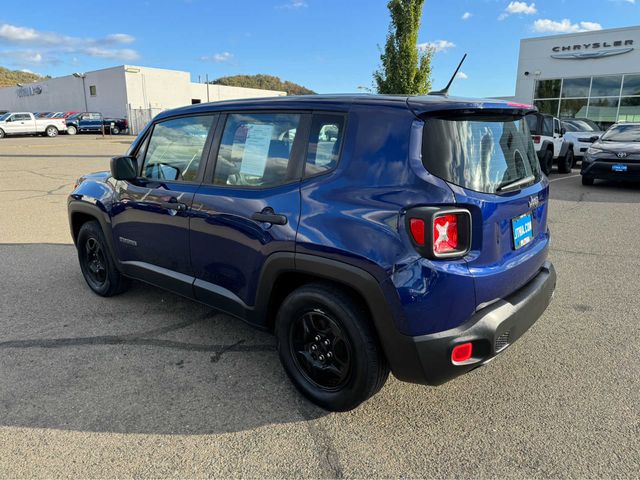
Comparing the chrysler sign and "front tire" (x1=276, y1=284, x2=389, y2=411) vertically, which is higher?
the chrysler sign

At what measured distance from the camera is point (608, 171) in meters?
10.6

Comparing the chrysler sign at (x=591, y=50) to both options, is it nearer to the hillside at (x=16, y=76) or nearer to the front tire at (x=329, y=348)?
the front tire at (x=329, y=348)

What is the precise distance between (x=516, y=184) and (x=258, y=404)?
6.40ft

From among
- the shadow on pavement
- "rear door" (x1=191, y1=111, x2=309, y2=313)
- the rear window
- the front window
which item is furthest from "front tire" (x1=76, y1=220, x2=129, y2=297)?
the front window

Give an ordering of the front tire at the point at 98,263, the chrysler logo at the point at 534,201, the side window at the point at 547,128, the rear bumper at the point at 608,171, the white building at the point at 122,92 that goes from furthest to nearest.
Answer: the white building at the point at 122,92 → the side window at the point at 547,128 → the rear bumper at the point at 608,171 → the front tire at the point at 98,263 → the chrysler logo at the point at 534,201

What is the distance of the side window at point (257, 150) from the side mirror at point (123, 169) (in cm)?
90

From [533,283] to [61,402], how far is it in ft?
9.36

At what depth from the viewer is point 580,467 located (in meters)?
2.23

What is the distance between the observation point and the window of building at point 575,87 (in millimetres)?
24097

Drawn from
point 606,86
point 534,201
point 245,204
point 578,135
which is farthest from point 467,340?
point 606,86

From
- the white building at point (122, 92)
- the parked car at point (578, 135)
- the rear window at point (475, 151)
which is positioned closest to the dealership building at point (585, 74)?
the parked car at point (578, 135)

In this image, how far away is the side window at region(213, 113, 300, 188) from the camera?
9.05 ft

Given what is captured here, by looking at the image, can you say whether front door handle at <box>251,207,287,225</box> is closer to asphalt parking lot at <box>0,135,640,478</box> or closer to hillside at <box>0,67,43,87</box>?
asphalt parking lot at <box>0,135,640,478</box>

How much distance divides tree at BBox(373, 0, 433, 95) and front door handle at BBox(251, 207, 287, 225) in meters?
15.4
